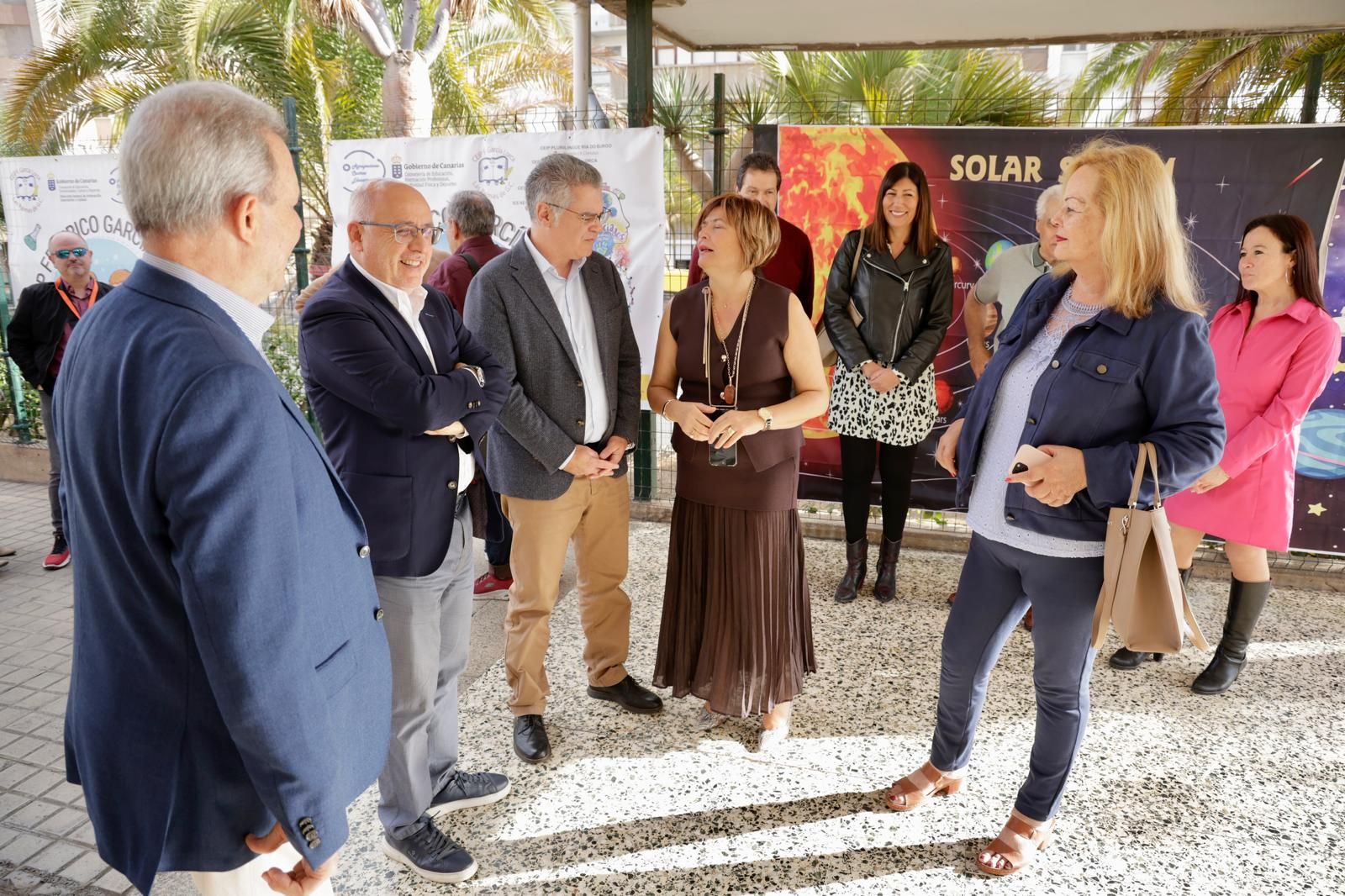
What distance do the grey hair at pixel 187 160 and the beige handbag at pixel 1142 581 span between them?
1.94 meters

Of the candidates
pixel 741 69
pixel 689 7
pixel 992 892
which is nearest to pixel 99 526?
pixel 992 892

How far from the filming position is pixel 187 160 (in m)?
1.19

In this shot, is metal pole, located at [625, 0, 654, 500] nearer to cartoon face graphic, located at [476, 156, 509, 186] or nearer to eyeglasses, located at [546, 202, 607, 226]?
cartoon face graphic, located at [476, 156, 509, 186]

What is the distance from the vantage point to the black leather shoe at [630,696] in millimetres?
3225

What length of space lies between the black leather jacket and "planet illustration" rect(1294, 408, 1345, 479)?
2.16 m

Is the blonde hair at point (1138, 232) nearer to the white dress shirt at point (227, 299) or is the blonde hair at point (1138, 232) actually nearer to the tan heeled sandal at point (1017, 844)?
the tan heeled sandal at point (1017, 844)

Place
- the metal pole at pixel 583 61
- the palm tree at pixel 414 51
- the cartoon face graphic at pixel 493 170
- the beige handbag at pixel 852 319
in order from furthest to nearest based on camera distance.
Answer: the palm tree at pixel 414 51 → the metal pole at pixel 583 61 → the cartoon face graphic at pixel 493 170 → the beige handbag at pixel 852 319

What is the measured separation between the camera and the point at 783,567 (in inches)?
115

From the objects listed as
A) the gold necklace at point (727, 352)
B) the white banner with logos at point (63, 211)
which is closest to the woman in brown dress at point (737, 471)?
the gold necklace at point (727, 352)

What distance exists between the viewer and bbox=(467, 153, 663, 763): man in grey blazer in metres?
2.73

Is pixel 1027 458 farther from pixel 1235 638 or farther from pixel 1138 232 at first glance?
pixel 1235 638

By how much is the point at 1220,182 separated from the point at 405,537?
4.53 meters

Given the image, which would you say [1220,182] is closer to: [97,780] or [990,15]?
[990,15]

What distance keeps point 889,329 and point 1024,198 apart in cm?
138
